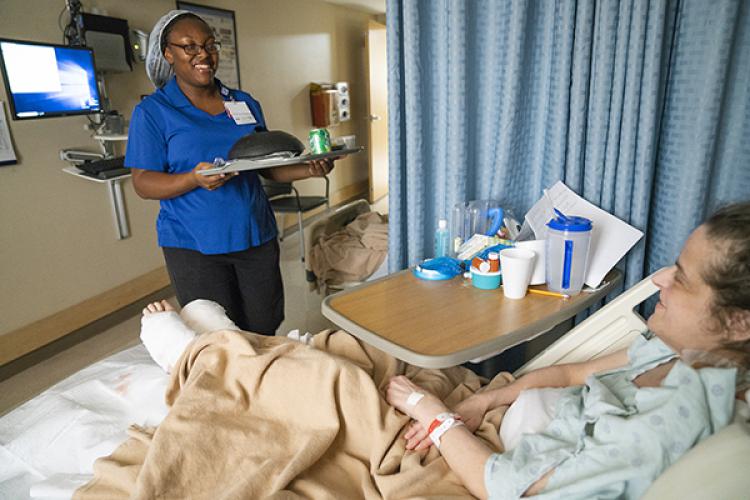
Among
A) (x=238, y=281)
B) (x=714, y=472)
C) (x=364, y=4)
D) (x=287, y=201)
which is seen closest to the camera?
(x=714, y=472)

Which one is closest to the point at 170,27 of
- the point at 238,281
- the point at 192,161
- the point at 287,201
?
the point at 192,161

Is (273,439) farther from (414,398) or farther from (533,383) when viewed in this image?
(533,383)

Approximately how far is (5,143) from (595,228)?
286cm

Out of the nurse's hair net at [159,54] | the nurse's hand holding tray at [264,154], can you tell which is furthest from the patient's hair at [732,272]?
the nurse's hair net at [159,54]

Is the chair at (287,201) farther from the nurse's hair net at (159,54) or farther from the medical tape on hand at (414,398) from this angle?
the medical tape on hand at (414,398)

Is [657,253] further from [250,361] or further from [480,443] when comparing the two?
[250,361]

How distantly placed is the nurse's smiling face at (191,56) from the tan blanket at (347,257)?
1209 mm

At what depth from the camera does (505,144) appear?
1719mm

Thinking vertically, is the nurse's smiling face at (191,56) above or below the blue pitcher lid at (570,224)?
above

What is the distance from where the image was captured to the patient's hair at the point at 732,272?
0.84 meters

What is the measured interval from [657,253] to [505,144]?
592 mm

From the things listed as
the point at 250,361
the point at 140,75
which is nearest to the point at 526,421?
the point at 250,361

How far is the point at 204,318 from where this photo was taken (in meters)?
1.58

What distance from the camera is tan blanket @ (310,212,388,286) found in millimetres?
2816
